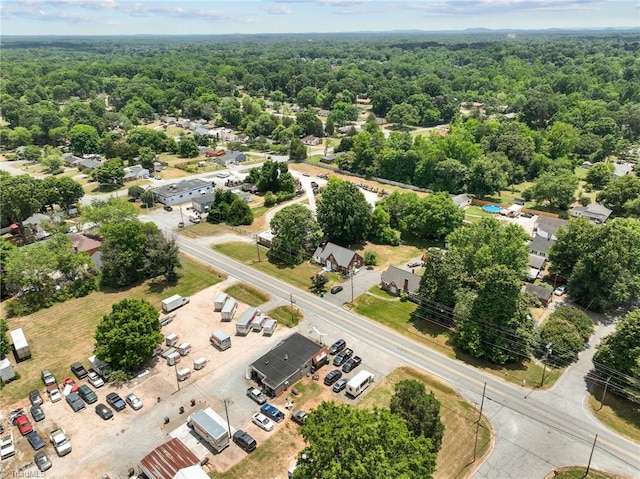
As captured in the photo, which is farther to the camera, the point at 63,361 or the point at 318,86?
the point at 318,86

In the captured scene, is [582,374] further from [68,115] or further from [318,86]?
[318,86]

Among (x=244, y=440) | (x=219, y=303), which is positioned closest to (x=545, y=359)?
(x=244, y=440)

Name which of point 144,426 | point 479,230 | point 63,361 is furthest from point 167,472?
point 479,230

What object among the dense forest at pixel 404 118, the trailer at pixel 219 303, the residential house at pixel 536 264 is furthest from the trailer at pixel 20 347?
the dense forest at pixel 404 118

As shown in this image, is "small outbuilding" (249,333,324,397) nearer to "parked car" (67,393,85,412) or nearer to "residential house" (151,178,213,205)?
"parked car" (67,393,85,412)

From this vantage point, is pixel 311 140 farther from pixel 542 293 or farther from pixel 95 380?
pixel 95 380

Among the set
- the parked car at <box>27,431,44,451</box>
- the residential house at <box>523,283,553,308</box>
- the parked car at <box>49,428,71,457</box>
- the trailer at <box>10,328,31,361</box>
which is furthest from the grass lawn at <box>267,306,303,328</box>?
the residential house at <box>523,283,553,308</box>
